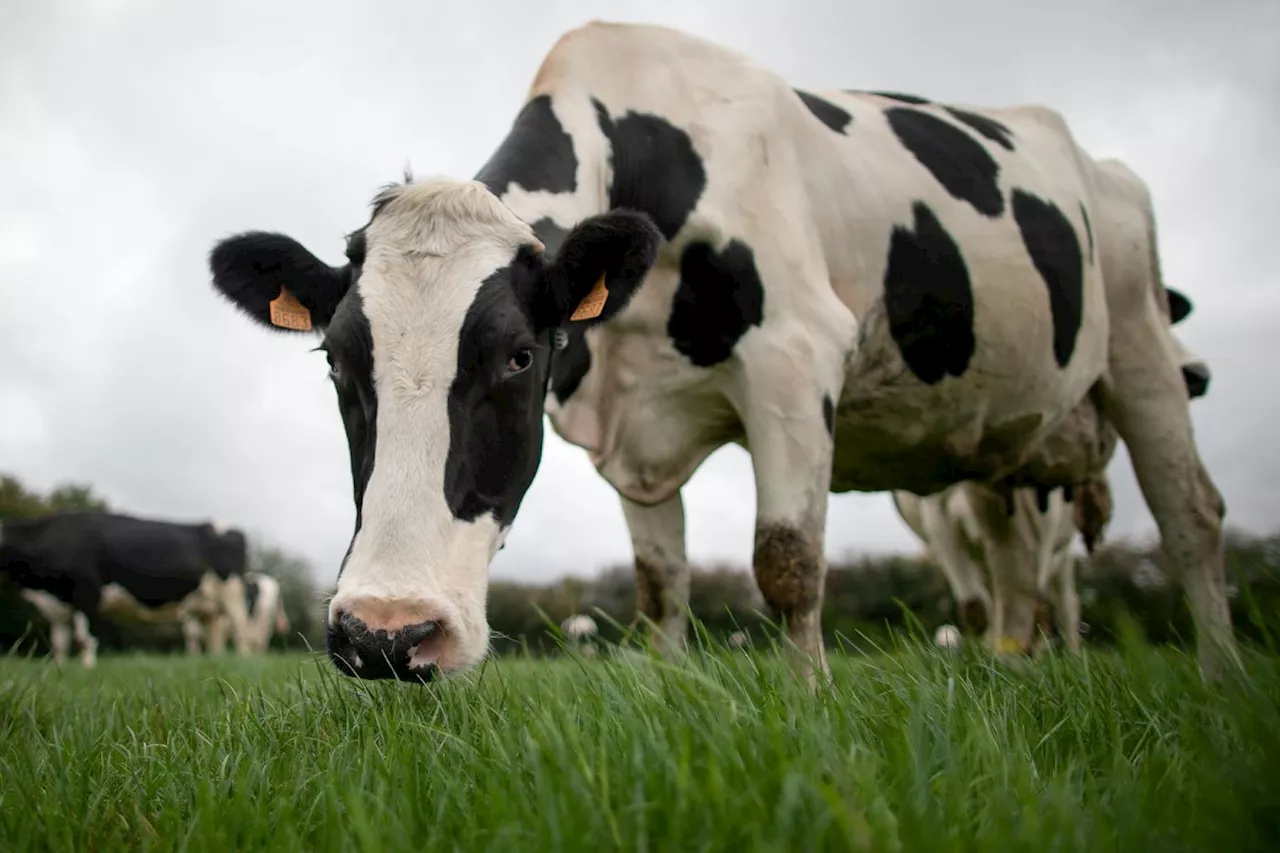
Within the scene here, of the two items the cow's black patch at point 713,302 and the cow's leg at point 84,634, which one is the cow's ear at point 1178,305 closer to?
the cow's black patch at point 713,302

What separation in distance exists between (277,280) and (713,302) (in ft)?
5.55

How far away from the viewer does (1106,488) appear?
7.48 m

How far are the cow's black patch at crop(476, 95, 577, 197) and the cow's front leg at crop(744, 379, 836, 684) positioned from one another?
3.94 feet

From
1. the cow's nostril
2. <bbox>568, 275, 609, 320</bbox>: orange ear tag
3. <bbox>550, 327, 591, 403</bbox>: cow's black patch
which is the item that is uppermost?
<bbox>568, 275, 609, 320</bbox>: orange ear tag

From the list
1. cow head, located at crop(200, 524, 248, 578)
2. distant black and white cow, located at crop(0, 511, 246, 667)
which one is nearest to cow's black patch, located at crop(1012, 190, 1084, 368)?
distant black and white cow, located at crop(0, 511, 246, 667)

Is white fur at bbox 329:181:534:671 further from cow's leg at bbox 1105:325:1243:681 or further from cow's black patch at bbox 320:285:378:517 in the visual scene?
cow's leg at bbox 1105:325:1243:681

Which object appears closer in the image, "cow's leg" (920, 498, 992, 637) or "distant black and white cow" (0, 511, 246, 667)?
"cow's leg" (920, 498, 992, 637)

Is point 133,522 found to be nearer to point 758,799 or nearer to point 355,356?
point 355,356

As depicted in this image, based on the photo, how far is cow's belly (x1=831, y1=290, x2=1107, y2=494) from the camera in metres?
4.41

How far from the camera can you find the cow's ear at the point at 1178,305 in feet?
21.0

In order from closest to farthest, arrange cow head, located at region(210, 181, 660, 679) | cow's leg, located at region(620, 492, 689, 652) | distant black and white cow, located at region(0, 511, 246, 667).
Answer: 1. cow head, located at region(210, 181, 660, 679)
2. cow's leg, located at region(620, 492, 689, 652)
3. distant black and white cow, located at region(0, 511, 246, 667)

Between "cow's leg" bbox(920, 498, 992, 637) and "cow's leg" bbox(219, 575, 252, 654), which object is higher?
"cow's leg" bbox(920, 498, 992, 637)

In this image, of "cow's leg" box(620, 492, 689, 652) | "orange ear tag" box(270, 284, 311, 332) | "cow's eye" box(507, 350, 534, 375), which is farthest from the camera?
"cow's leg" box(620, 492, 689, 652)

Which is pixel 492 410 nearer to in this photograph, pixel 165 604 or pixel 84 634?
pixel 84 634
